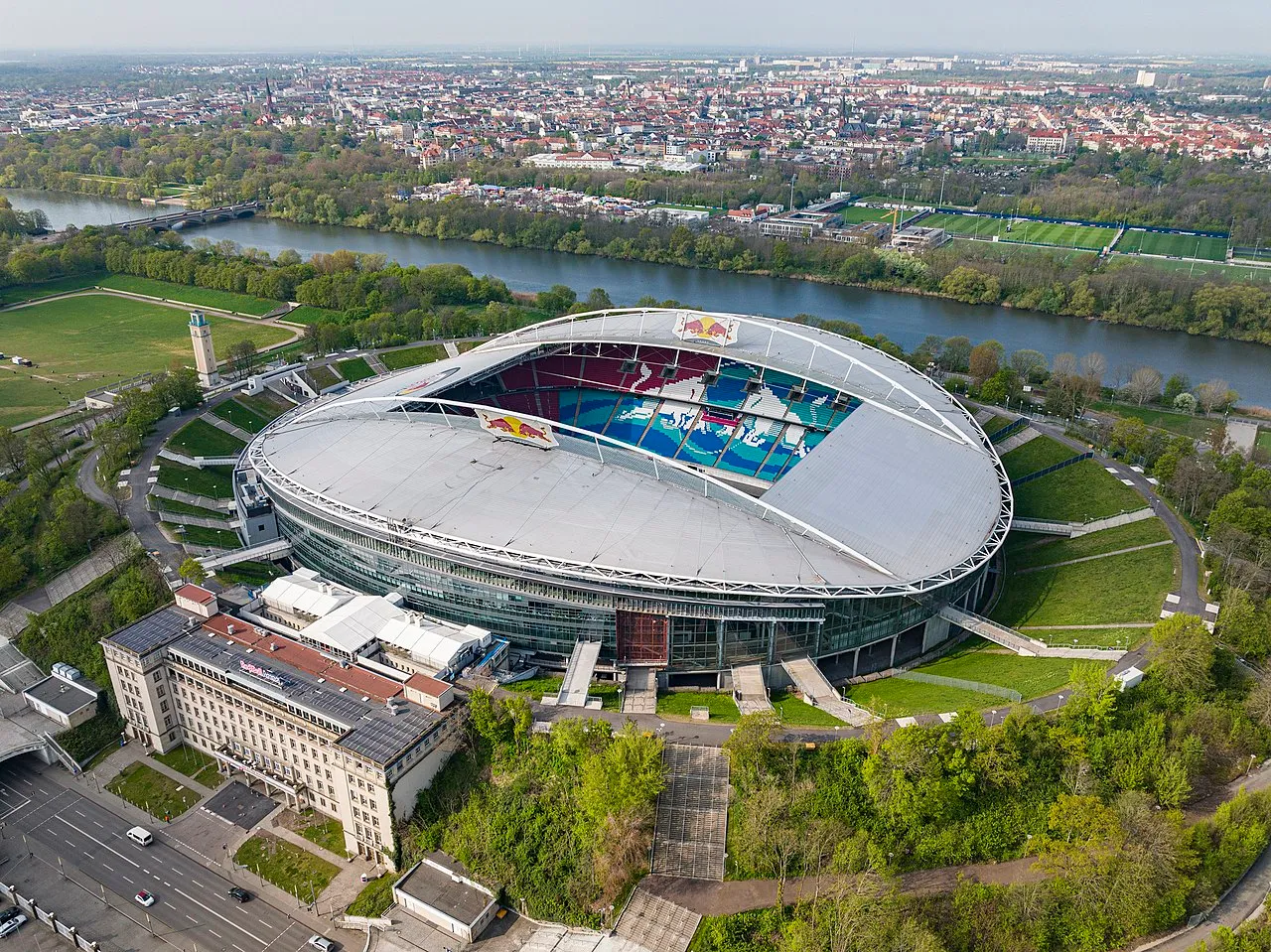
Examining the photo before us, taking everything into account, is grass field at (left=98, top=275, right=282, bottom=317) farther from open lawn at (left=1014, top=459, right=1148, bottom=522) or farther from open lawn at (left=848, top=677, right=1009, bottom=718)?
open lawn at (left=848, top=677, right=1009, bottom=718)

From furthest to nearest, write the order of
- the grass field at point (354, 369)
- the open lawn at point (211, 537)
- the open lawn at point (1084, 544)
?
the grass field at point (354, 369)
the open lawn at point (211, 537)
the open lawn at point (1084, 544)

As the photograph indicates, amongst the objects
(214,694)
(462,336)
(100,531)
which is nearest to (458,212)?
(462,336)

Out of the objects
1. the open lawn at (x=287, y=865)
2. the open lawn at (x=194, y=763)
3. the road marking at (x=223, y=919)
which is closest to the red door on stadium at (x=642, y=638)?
the open lawn at (x=287, y=865)

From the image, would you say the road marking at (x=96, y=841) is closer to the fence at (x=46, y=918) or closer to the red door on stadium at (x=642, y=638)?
the fence at (x=46, y=918)

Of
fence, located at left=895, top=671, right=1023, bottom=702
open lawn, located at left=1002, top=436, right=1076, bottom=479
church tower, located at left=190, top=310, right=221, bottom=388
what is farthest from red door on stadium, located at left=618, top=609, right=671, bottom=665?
church tower, located at left=190, top=310, right=221, bottom=388

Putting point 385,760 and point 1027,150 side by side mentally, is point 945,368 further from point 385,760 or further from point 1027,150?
point 1027,150

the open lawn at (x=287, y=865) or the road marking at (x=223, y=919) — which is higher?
the open lawn at (x=287, y=865)

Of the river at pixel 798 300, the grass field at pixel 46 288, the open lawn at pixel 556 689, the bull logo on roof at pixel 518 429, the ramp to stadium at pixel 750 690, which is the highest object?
the bull logo on roof at pixel 518 429

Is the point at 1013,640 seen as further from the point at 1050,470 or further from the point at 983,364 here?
the point at 983,364

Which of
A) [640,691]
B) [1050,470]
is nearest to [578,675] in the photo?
[640,691]
